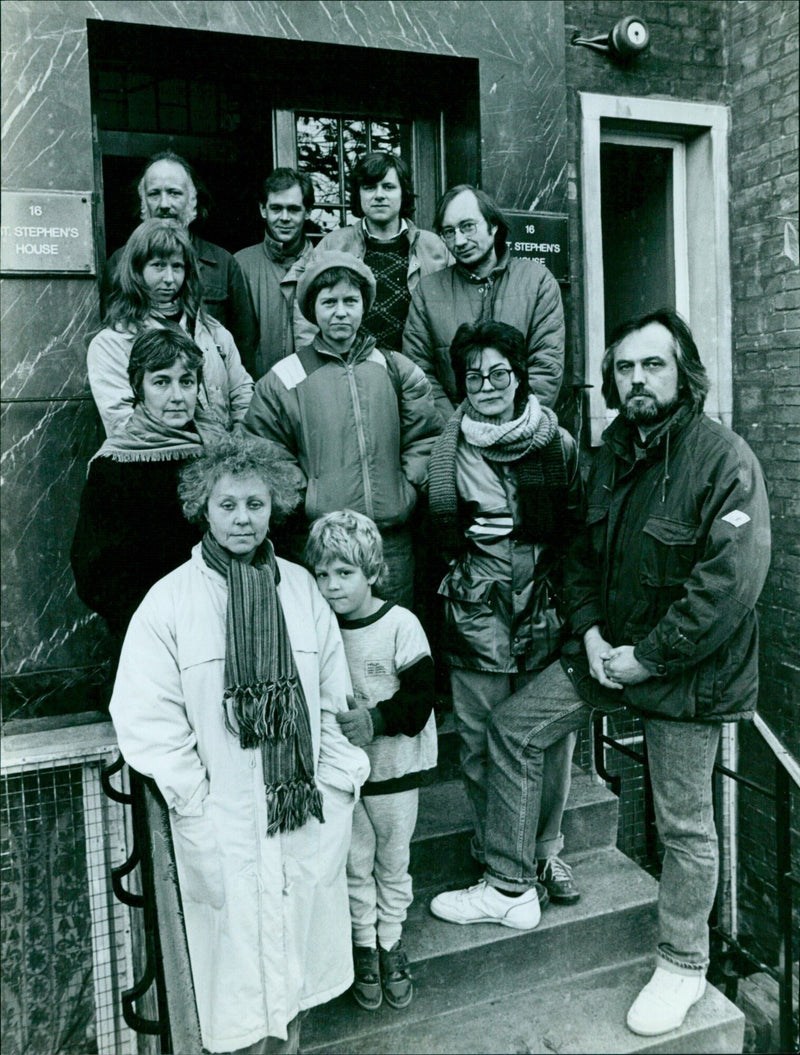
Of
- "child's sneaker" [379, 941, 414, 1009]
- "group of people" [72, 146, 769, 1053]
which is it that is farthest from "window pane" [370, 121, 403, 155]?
"child's sneaker" [379, 941, 414, 1009]

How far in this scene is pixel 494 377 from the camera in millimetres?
3172

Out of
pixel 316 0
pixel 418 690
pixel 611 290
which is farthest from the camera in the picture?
pixel 611 290

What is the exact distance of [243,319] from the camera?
4.05 meters

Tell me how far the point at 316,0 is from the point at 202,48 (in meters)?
0.55

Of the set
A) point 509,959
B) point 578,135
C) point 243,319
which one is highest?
point 578,135

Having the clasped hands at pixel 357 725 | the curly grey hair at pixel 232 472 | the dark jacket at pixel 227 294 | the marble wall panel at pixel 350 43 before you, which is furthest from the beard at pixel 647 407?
the marble wall panel at pixel 350 43

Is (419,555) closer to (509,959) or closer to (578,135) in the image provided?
(509,959)

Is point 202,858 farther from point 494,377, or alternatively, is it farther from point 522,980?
point 494,377

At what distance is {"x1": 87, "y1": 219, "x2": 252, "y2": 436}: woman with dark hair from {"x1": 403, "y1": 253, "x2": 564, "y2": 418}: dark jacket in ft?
2.99

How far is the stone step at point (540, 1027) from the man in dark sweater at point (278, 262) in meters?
2.51

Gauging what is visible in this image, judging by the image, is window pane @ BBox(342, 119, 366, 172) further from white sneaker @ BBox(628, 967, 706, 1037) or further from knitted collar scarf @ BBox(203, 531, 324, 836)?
white sneaker @ BBox(628, 967, 706, 1037)

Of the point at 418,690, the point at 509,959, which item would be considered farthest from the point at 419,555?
the point at 509,959

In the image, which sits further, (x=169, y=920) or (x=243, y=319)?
(x=243, y=319)

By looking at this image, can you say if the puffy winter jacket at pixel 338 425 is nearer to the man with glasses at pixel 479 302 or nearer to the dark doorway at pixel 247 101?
the man with glasses at pixel 479 302
